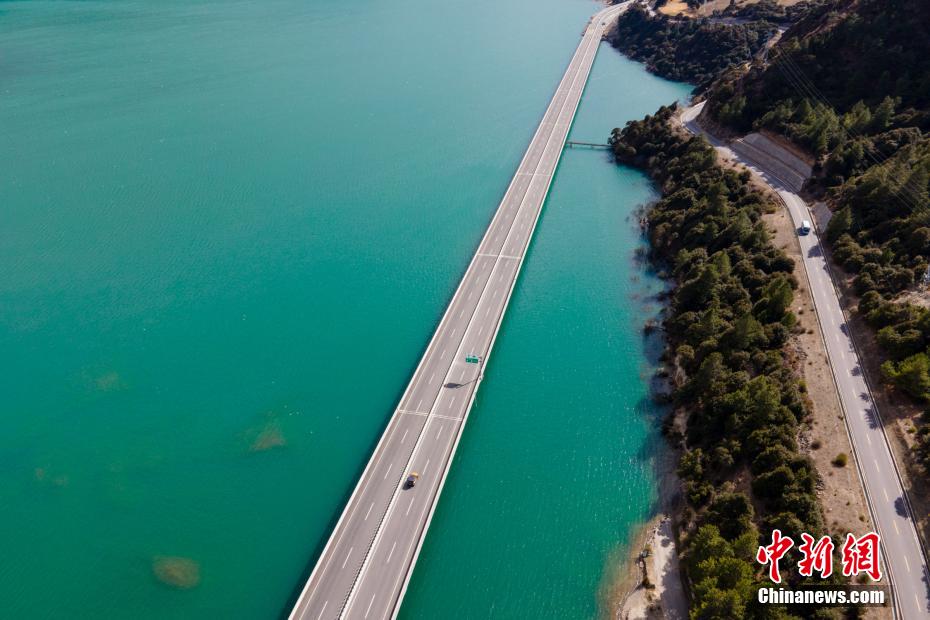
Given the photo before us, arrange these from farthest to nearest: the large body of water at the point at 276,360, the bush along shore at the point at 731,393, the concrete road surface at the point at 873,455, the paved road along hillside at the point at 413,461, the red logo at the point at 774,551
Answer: the large body of water at the point at 276,360 < the paved road along hillside at the point at 413,461 < the bush along shore at the point at 731,393 < the red logo at the point at 774,551 < the concrete road surface at the point at 873,455

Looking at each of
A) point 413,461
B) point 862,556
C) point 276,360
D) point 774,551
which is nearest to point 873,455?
point 862,556

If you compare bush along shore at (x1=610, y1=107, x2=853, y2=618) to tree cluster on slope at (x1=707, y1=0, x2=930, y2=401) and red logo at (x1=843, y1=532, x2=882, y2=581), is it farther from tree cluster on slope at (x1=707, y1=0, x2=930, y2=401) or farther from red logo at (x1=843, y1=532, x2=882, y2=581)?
tree cluster on slope at (x1=707, y1=0, x2=930, y2=401)

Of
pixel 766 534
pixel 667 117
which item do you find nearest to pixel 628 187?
pixel 667 117

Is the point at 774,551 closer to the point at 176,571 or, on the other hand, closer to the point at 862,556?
the point at 862,556

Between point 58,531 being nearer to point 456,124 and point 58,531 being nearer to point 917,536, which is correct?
point 917,536

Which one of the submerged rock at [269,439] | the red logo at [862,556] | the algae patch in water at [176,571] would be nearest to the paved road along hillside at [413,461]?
the algae patch in water at [176,571]

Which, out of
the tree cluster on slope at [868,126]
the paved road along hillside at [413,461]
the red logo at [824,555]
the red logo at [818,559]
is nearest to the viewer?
the red logo at [818,559]

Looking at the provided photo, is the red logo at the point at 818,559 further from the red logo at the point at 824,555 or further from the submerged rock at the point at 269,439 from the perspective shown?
the submerged rock at the point at 269,439
